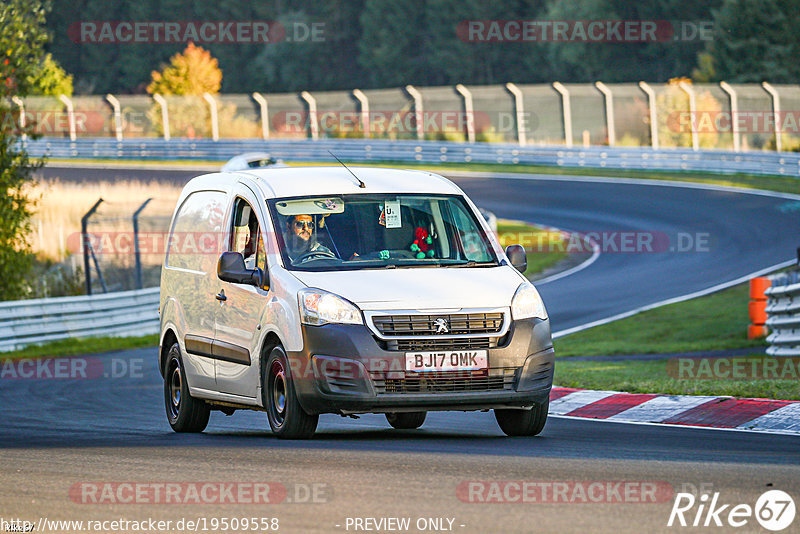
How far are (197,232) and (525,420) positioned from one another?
3371 millimetres

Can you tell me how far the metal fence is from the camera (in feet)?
154

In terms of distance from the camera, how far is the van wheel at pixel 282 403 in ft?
30.9

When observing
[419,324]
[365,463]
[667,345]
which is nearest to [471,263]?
[419,324]

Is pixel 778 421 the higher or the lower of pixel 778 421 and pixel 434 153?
the lower

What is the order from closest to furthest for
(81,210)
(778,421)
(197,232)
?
1. (778,421)
2. (197,232)
3. (81,210)

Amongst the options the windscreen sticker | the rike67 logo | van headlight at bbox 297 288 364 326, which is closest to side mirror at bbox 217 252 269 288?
van headlight at bbox 297 288 364 326

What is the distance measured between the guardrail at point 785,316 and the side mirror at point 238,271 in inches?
352

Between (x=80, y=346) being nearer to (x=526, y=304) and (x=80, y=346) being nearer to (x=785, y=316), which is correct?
(x=785, y=316)

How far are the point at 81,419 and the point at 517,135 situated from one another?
37969mm

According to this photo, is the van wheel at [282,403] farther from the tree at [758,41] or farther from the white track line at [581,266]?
the tree at [758,41]

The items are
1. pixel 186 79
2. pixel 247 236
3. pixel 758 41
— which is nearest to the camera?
pixel 247 236

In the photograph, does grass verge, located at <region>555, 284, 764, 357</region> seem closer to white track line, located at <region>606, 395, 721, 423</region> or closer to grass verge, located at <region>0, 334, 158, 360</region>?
grass verge, located at <region>0, 334, 158, 360</region>

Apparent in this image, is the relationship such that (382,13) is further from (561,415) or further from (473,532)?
(473,532)

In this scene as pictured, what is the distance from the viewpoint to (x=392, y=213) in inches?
405
